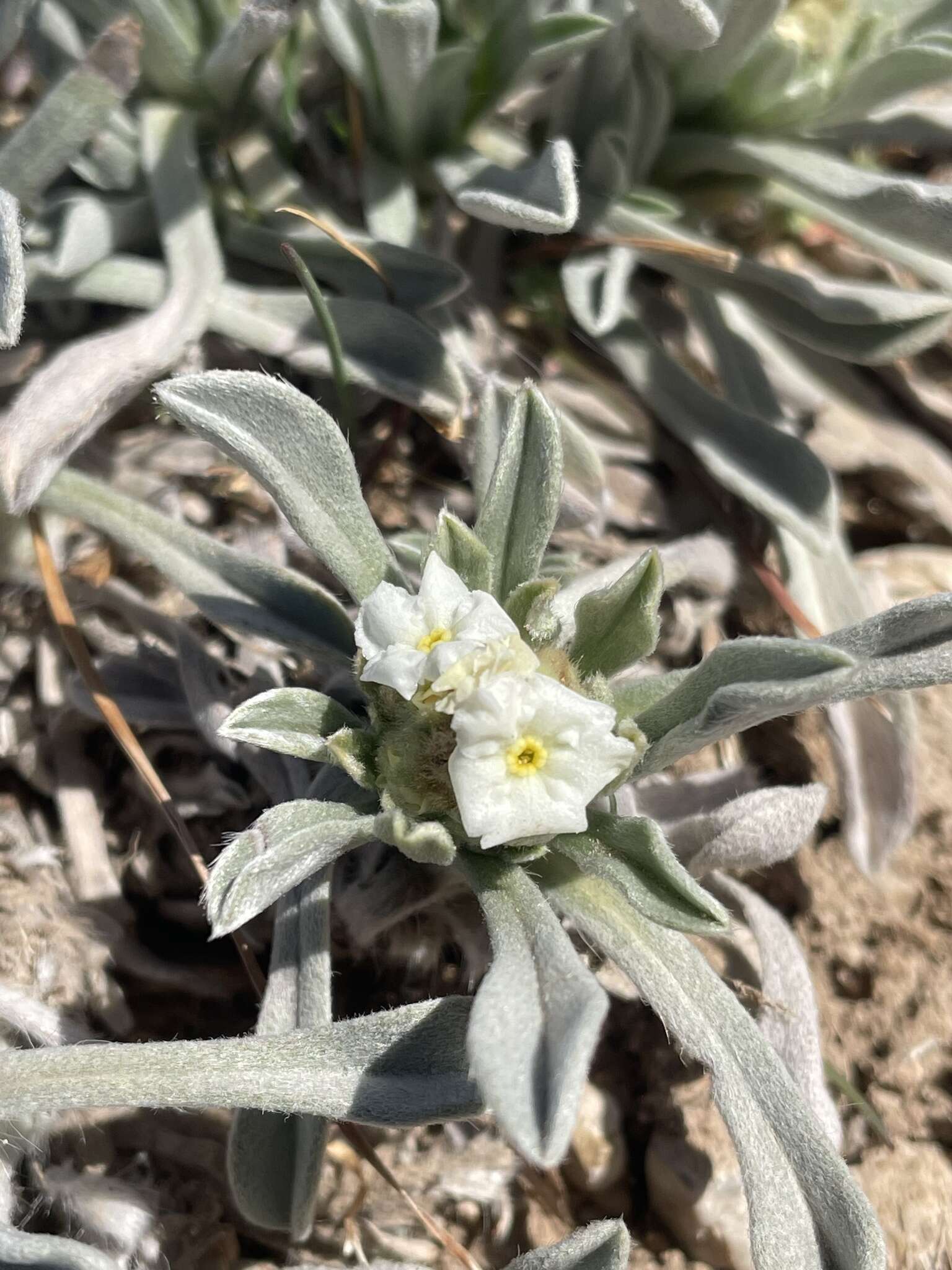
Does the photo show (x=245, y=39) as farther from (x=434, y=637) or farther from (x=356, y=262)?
(x=434, y=637)

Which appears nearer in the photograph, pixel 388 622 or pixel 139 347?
pixel 388 622

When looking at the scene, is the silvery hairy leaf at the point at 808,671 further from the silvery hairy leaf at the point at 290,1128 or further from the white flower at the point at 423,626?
the silvery hairy leaf at the point at 290,1128

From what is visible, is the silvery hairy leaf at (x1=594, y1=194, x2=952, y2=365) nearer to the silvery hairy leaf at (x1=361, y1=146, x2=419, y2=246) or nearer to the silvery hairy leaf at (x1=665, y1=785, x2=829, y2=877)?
the silvery hairy leaf at (x1=361, y1=146, x2=419, y2=246)

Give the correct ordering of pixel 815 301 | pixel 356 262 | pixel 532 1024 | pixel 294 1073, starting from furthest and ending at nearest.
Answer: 1. pixel 356 262
2. pixel 815 301
3. pixel 294 1073
4. pixel 532 1024

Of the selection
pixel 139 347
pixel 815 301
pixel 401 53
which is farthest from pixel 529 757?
pixel 401 53

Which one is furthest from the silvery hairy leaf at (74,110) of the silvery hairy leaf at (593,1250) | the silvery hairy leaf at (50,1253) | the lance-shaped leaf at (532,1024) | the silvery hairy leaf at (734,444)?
the silvery hairy leaf at (593,1250)

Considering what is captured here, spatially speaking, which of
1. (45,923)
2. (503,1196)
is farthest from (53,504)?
(503,1196)
